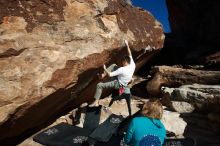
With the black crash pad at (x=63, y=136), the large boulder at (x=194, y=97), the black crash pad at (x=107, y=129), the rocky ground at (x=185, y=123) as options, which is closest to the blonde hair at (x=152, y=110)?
the black crash pad at (x=107, y=129)

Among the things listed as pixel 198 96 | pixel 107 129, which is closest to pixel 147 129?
pixel 107 129

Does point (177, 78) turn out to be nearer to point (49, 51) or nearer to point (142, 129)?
point (49, 51)

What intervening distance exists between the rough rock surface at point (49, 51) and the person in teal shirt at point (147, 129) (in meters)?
2.60

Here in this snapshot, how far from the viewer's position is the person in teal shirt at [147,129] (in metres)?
4.30

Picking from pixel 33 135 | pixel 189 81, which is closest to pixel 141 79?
pixel 189 81

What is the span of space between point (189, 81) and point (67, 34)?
15.5 feet

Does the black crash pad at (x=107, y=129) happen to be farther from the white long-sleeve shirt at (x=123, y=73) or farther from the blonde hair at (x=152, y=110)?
the blonde hair at (x=152, y=110)

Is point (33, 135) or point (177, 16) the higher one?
point (177, 16)

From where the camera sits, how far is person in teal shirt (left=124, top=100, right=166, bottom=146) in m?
4.30

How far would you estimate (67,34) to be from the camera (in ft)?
22.2

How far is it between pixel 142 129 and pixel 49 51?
9.82ft

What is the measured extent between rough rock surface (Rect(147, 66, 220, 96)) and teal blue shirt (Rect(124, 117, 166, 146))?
17.7ft

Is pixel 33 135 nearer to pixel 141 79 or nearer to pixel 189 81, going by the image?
pixel 189 81

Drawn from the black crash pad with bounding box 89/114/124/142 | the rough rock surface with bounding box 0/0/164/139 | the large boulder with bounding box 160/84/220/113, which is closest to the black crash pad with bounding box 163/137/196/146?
the black crash pad with bounding box 89/114/124/142
